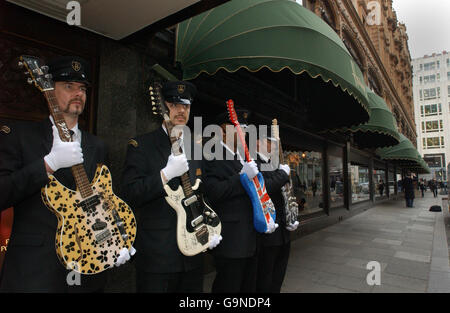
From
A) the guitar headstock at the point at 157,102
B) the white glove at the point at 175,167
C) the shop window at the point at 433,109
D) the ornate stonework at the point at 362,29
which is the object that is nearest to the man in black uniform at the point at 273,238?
the white glove at the point at 175,167

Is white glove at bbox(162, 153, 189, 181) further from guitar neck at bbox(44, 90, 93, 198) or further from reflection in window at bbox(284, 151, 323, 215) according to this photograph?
reflection in window at bbox(284, 151, 323, 215)

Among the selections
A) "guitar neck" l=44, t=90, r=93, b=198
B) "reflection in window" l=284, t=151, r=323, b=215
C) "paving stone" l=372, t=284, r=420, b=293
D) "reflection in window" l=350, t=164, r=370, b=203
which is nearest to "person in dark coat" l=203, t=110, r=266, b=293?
"guitar neck" l=44, t=90, r=93, b=198

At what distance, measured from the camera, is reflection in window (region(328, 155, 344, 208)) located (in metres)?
10.6

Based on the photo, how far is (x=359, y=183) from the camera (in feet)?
50.1

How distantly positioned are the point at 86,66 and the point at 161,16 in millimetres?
1199

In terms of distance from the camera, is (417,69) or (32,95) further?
(417,69)

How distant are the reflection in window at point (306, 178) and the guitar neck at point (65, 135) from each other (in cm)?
697

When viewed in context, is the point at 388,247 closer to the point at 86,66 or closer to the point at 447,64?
the point at 86,66

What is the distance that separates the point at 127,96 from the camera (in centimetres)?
346

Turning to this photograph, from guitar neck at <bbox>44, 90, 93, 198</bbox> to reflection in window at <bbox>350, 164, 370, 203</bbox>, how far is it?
13.6 metres

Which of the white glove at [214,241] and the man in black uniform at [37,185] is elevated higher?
the man in black uniform at [37,185]

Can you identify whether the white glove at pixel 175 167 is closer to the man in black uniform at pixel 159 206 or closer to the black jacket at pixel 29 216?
the man in black uniform at pixel 159 206

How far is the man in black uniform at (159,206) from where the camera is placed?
6.58 feet
